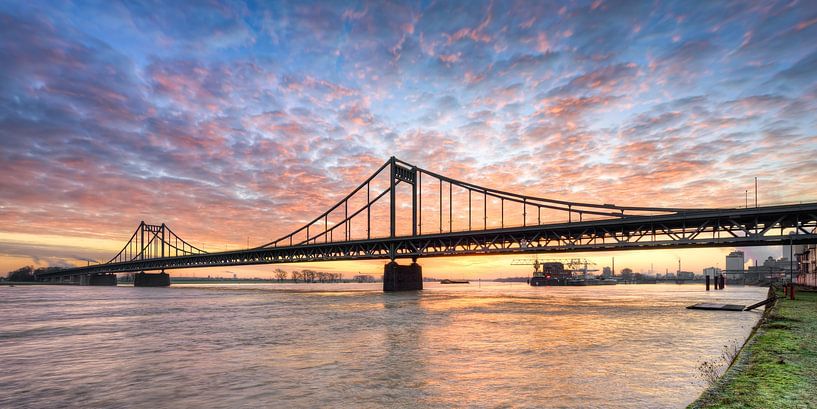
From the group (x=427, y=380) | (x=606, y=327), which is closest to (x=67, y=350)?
(x=427, y=380)

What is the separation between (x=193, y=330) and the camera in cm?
3017

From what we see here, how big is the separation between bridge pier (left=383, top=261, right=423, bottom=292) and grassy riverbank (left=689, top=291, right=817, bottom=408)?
8144 centimetres

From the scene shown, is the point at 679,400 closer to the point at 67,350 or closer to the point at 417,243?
the point at 67,350

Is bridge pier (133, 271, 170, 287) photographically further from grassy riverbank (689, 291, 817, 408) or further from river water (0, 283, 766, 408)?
grassy riverbank (689, 291, 817, 408)

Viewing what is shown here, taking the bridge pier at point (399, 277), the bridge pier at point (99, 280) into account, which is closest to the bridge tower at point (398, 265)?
the bridge pier at point (399, 277)

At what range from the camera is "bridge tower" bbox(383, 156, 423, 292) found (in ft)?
315

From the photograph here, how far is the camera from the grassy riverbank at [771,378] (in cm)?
826

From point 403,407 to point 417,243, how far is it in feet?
269

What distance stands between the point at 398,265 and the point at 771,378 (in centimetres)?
8835

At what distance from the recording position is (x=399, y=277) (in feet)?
318

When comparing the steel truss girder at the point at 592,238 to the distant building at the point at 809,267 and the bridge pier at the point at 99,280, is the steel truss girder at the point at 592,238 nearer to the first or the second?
the distant building at the point at 809,267

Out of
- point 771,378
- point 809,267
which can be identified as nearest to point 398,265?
point 809,267

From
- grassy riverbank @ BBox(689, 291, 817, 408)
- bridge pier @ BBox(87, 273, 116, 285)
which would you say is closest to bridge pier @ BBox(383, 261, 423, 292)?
grassy riverbank @ BBox(689, 291, 817, 408)

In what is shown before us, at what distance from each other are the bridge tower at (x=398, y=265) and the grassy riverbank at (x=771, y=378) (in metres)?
79.5
